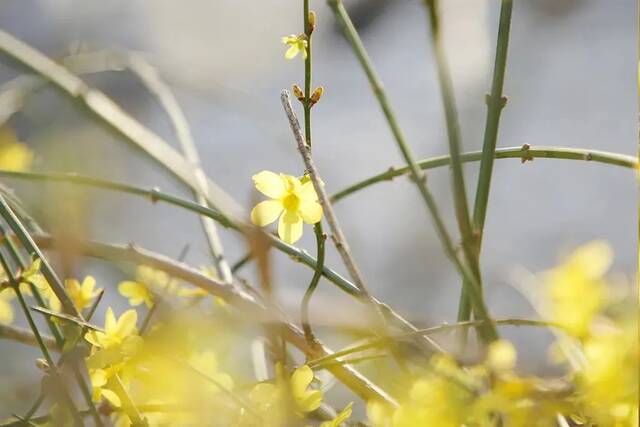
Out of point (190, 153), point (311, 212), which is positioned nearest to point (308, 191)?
point (311, 212)

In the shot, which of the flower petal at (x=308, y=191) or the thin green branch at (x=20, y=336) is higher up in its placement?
the flower petal at (x=308, y=191)

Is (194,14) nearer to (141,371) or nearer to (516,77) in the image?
(516,77)

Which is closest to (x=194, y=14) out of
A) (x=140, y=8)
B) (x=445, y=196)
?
(x=140, y=8)

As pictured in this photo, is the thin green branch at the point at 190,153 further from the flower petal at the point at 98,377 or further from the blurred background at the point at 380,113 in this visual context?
the blurred background at the point at 380,113

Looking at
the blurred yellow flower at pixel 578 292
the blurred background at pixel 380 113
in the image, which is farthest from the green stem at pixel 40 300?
the blurred background at pixel 380 113

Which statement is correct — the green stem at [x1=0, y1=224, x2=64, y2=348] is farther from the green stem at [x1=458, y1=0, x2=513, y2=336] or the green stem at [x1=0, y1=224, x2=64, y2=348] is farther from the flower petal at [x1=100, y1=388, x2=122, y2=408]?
the green stem at [x1=458, y1=0, x2=513, y2=336]

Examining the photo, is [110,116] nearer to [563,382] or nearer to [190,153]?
[190,153]
